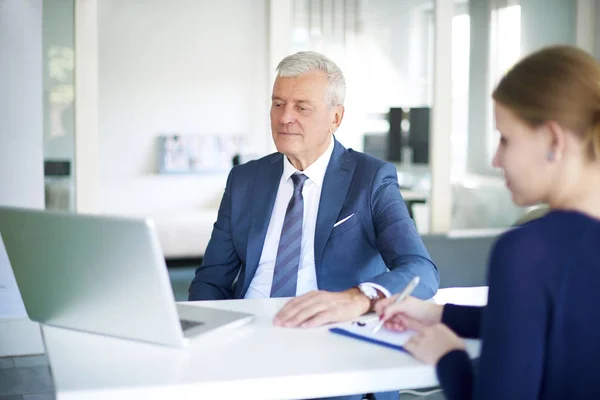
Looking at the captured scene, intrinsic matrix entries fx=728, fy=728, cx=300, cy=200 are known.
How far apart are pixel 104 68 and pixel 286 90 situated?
5.60m

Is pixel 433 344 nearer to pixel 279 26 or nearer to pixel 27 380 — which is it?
pixel 27 380

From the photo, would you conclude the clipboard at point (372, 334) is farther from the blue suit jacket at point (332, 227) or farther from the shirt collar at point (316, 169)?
the shirt collar at point (316, 169)

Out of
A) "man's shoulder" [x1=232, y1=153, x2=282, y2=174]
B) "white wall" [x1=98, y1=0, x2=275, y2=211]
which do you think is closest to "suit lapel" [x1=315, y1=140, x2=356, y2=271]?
"man's shoulder" [x1=232, y1=153, x2=282, y2=174]

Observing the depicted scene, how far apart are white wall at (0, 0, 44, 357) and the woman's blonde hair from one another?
378 cm

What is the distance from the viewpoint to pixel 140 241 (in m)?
1.30

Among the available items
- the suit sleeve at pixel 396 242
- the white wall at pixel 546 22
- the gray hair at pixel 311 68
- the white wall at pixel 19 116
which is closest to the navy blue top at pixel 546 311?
the suit sleeve at pixel 396 242

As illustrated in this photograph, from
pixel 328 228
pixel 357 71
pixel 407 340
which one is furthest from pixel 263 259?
pixel 357 71

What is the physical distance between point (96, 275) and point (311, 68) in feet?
4.08

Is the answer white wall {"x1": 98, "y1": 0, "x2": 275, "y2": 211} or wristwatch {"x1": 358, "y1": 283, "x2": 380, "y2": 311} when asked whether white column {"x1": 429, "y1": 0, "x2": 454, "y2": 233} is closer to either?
white wall {"x1": 98, "y1": 0, "x2": 275, "y2": 211}

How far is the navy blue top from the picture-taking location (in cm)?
110

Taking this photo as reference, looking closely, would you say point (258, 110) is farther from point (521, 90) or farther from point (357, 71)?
point (521, 90)

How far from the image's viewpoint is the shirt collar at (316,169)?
2.43 m

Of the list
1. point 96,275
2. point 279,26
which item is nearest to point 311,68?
point 96,275

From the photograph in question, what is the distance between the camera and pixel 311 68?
2.41 m
